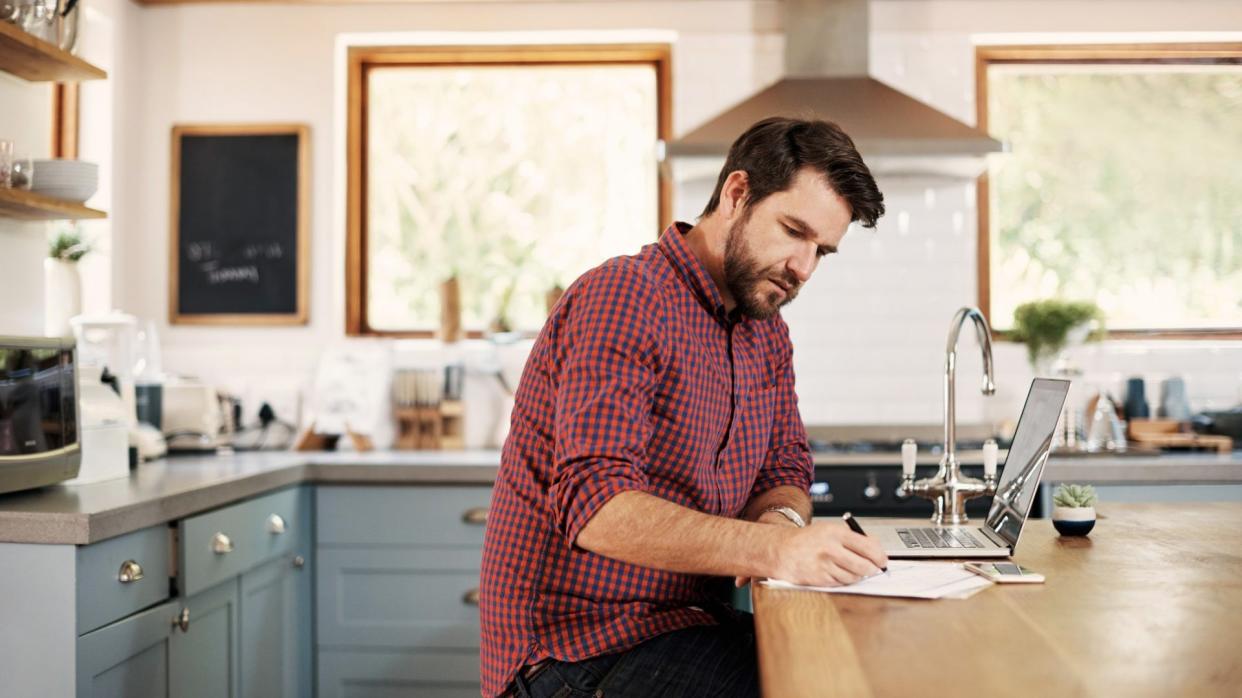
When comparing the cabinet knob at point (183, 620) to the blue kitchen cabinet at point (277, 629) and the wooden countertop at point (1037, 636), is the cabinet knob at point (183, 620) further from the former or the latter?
the wooden countertop at point (1037, 636)

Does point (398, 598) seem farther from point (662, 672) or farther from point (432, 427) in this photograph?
point (662, 672)

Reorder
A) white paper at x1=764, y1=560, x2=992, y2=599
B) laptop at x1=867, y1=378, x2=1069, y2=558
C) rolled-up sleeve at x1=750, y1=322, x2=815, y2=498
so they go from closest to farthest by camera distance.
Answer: white paper at x1=764, y1=560, x2=992, y2=599, laptop at x1=867, y1=378, x2=1069, y2=558, rolled-up sleeve at x1=750, y1=322, x2=815, y2=498

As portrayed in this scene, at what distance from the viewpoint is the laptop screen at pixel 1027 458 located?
6.05ft

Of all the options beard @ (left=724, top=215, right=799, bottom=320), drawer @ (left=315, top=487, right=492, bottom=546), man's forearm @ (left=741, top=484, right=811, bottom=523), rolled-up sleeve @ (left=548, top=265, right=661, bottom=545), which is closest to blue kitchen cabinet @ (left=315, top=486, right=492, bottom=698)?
drawer @ (left=315, top=487, right=492, bottom=546)

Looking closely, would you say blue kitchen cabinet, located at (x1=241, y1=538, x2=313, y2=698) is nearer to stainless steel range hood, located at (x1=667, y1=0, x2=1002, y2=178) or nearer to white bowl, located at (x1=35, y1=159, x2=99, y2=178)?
white bowl, located at (x1=35, y1=159, x2=99, y2=178)

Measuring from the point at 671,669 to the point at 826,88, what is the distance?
252 centimetres

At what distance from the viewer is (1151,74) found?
4.11 m

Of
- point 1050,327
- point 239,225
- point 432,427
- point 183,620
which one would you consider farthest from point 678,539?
point 239,225

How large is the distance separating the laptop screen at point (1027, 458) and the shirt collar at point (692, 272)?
535mm

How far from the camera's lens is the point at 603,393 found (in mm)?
1590

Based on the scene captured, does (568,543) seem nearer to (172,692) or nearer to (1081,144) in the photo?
(172,692)

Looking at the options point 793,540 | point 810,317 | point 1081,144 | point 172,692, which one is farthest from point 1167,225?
point 172,692

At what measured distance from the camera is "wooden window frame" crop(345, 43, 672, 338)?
407cm

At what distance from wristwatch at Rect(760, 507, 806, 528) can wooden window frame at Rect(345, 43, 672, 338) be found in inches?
86.8
